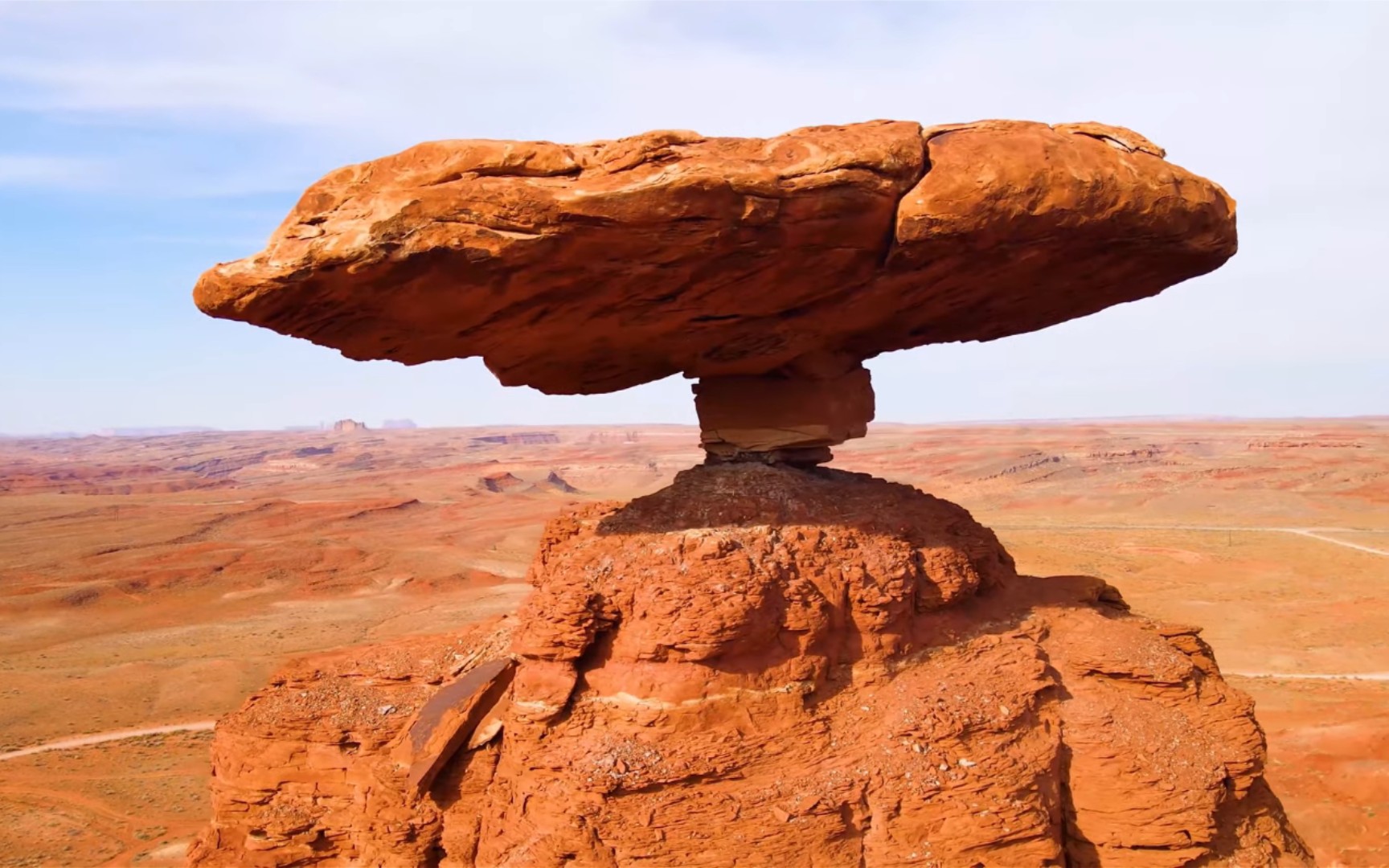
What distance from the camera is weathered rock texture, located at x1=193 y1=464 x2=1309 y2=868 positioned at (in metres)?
9.16

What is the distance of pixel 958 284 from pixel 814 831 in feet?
20.7

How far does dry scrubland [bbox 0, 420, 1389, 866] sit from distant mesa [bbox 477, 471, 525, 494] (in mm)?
431

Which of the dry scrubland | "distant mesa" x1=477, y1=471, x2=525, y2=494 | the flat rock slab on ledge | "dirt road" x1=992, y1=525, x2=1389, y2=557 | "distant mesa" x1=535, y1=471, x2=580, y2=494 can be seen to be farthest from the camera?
"distant mesa" x1=535, y1=471, x2=580, y2=494

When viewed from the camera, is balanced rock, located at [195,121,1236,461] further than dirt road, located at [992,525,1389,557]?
No

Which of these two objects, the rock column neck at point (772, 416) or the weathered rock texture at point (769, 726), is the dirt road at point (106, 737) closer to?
the weathered rock texture at point (769, 726)

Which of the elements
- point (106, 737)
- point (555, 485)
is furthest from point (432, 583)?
point (555, 485)

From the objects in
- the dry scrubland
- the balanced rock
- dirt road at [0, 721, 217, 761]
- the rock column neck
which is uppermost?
the balanced rock

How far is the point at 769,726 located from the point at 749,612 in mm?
1214

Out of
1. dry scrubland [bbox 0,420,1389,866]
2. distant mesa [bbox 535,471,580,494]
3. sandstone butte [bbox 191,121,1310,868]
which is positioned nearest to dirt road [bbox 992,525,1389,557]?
dry scrubland [bbox 0,420,1389,866]

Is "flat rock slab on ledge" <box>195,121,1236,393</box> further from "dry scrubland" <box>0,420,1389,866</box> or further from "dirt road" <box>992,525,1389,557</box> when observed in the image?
"dirt road" <box>992,525,1389,557</box>

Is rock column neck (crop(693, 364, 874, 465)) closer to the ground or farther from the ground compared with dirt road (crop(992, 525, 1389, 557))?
farther from the ground

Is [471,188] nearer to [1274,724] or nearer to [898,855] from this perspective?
[898,855]

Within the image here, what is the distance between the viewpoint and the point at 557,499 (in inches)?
3189

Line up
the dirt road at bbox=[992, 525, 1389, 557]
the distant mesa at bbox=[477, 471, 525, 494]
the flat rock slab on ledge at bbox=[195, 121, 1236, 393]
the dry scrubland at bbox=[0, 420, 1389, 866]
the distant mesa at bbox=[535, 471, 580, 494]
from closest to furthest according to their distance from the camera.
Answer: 1. the flat rock slab on ledge at bbox=[195, 121, 1236, 393]
2. the dry scrubland at bbox=[0, 420, 1389, 866]
3. the dirt road at bbox=[992, 525, 1389, 557]
4. the distant mesa at bbox=[477, 471, 525, 494]
5. the distant mesa at bbox=[535, 471, 580, 494]
